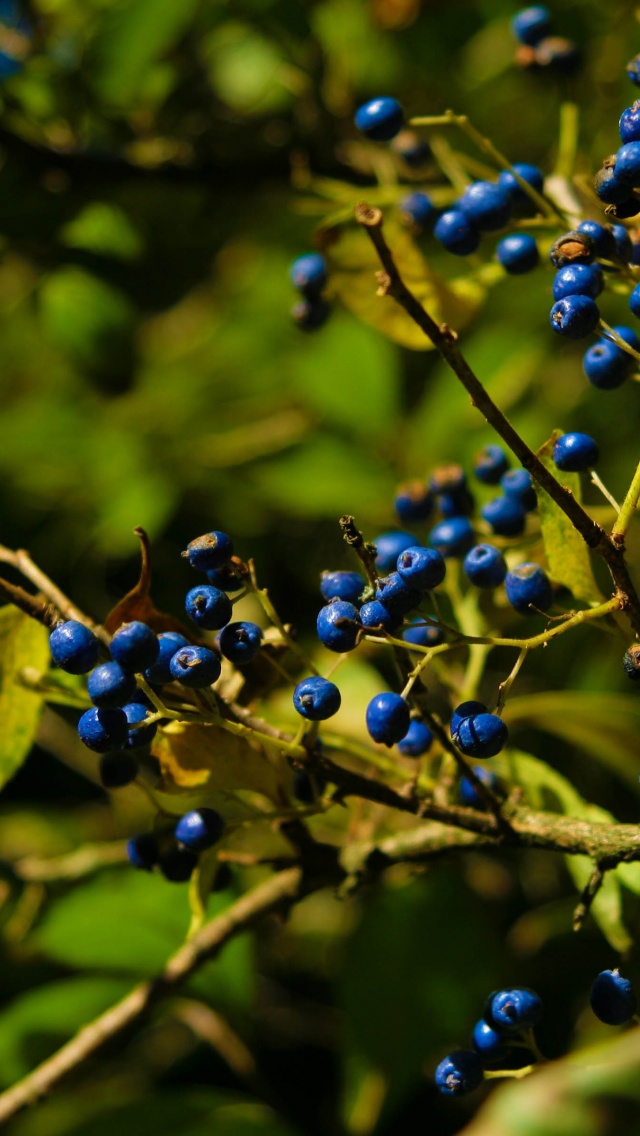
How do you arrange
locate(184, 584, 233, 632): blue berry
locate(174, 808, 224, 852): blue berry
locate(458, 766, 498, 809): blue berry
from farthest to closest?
1. locate(458, 766, 498, 809): blue berry
2. locate(174, 808, 224, 852): blue berry
3. locate(184, 584, 233, 632): blue berry

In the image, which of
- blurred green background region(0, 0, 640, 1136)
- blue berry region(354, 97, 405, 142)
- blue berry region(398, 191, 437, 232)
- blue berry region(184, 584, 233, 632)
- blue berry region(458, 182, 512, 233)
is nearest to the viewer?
blue berry region(184, 584, 233, 632)

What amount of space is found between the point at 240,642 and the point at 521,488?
50 centimetres

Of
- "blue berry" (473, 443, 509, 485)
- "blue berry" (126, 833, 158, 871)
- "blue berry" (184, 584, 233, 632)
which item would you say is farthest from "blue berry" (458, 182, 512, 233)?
"blue berry" (126, 833, 158, 871)

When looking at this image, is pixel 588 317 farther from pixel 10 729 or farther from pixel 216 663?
pixel 10 729

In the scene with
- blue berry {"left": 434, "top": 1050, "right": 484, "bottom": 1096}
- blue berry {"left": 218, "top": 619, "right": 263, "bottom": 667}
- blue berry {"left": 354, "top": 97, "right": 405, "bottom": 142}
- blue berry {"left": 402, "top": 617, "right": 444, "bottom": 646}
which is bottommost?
blue berry {"left": 434, "top": 1050, "right": 484, "bottom": 1096}

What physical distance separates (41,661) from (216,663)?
412 millimetres

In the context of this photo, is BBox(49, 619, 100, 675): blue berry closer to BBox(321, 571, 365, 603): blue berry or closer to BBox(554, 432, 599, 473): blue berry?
BBox(321, 571, 365, 603): blue berry

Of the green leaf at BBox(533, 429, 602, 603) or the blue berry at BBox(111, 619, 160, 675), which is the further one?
the green leaf at BBox(533, 429, 602, 603)

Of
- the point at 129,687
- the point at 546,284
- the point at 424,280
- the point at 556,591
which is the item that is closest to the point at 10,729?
the point at 129,687

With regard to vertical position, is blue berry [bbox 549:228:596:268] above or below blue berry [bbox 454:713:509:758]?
above

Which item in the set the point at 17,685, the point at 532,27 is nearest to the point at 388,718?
the point at 17,685

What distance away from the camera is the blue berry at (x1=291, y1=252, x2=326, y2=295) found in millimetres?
1672

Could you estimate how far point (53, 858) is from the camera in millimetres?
2475

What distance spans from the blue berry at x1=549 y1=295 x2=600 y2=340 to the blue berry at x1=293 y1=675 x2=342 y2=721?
460 mm
